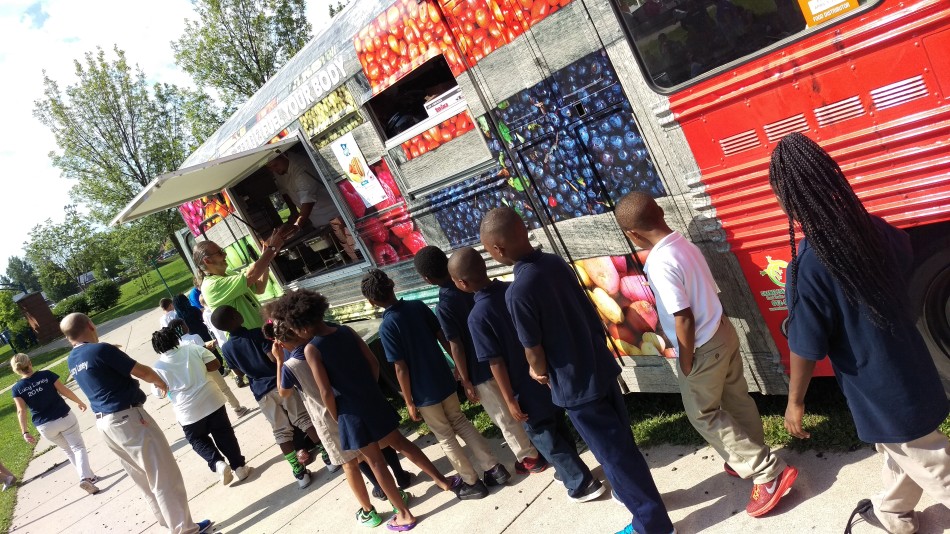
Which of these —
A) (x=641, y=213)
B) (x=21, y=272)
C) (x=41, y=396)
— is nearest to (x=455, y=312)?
(x=641, y=213)

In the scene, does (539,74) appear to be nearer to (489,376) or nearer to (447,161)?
(447,161)

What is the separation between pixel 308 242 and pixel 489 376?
3470 millimetres

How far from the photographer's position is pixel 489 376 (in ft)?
13.2

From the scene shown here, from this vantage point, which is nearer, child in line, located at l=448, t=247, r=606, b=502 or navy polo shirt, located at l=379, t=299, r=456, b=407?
child in line, located at l=448, t=247, r=606, b=502

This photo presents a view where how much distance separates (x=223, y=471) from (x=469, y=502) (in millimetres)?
3137

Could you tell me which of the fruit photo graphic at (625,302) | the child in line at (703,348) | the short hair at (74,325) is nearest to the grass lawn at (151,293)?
the short hair at (74,325)

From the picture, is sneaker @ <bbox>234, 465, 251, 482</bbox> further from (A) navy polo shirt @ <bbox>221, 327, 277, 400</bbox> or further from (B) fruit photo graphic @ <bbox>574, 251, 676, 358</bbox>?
(B) fruit photo graphic @ <bbox>574, 251, 676, 358</bbox>

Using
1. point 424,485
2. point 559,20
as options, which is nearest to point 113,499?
point 424,485

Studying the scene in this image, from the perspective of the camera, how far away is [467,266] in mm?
3418

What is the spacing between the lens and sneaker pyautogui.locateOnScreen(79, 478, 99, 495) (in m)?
7.96

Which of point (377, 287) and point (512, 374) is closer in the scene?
point (512, 374)

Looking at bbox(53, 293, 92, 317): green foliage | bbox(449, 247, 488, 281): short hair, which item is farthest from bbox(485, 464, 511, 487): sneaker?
bbox(53, 293, 92, 317): green foliage

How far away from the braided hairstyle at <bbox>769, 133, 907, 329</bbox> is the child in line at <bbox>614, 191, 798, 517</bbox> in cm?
78

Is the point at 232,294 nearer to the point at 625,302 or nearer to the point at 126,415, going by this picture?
the point at 126,415
